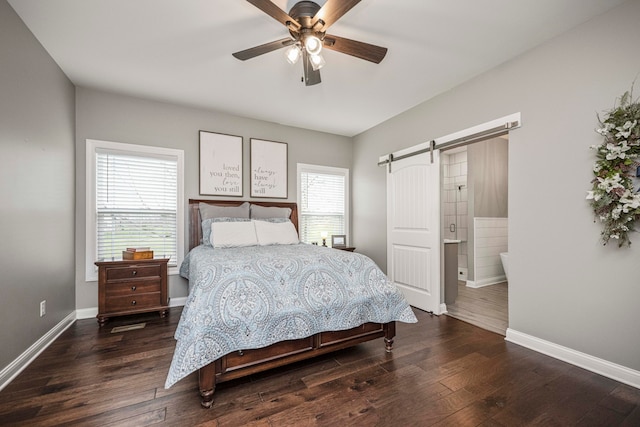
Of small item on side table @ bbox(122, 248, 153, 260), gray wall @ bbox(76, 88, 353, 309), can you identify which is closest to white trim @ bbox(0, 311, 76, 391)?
gray wall @ bbox(76, 88, 353, 309)

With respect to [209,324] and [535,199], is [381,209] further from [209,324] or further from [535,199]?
[209,324]

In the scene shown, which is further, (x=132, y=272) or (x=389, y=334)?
(x=132, y=272)

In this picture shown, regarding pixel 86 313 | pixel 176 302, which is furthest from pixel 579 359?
pixel 86 313

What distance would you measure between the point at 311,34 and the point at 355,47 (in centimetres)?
36

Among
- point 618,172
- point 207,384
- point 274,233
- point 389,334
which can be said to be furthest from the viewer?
point 274,233

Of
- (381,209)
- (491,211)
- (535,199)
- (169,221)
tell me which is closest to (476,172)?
(491,211)

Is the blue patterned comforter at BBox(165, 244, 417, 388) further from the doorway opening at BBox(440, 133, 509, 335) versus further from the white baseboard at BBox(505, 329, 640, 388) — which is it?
the doorway opening at BBox(440, 133, 509, 335)

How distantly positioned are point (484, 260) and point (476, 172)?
159 centimetres

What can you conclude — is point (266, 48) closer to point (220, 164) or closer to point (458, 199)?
point (220, 164)

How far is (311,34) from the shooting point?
6.34 feet

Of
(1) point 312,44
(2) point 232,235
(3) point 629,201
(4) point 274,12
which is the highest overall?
(4) point 274,12

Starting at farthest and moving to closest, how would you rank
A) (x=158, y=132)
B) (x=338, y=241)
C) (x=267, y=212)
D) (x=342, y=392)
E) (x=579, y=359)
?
(x=338, y=241)
(x=267, y=212)
(x=158, y=132)
(x=579, y=359)
(x=342, y=392)

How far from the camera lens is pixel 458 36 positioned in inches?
92.4

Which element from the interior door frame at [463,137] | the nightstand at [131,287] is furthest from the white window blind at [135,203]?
the interior door frame at [463,137]
